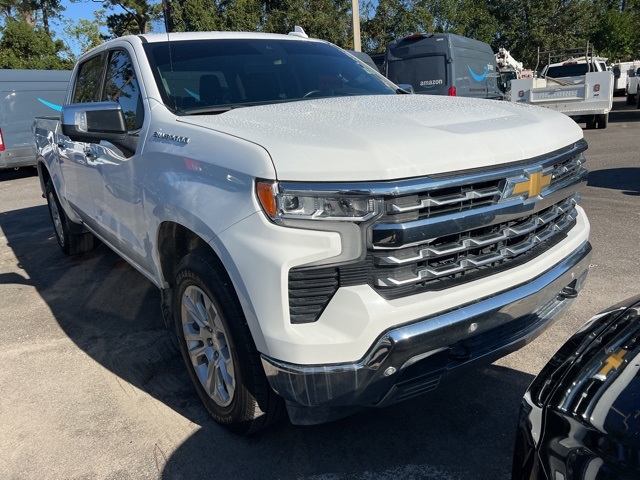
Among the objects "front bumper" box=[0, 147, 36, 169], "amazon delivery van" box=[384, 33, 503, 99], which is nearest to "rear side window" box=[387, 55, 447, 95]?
"amazon delivery van" box=[384, 33, 503, 99]

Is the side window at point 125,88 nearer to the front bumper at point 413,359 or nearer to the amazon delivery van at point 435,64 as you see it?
the front bumper at point 413,359

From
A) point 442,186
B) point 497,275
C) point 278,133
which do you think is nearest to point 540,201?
point 497,275

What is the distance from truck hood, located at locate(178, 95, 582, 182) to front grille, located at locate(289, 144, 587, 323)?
0.07 m

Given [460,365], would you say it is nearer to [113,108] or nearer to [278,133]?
[278,133]

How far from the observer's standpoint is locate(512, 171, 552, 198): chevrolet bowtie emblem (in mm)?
2322

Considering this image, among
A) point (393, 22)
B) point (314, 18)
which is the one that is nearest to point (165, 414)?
point (314, 18)

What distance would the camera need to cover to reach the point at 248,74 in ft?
11.5

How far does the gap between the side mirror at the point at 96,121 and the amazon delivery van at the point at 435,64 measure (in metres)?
10.9

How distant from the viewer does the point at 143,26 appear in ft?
111

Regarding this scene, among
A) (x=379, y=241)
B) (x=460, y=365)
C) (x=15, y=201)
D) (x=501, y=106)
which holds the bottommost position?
(x=15, y=201)

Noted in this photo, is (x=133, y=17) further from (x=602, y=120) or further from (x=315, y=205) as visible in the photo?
(x=315, y=205)

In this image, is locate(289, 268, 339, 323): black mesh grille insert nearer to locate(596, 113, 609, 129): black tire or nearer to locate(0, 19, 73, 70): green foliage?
locate(596, 113, 609, 129): black tire

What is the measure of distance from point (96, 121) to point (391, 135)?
1744 mm

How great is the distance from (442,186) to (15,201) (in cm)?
1023
